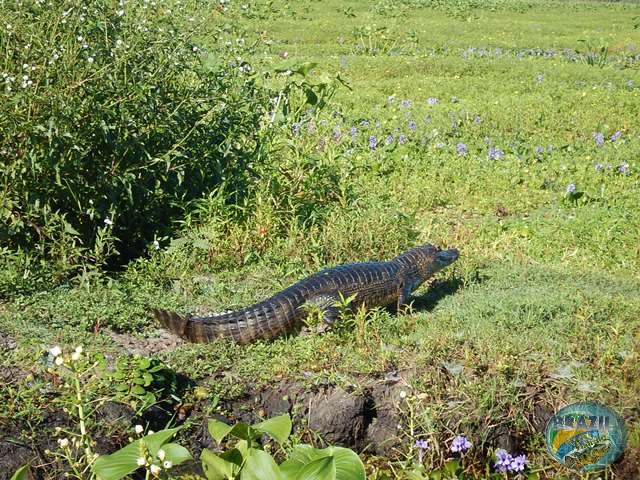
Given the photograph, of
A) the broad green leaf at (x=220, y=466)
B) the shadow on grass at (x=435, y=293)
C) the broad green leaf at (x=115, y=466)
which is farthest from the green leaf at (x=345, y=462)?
the shadow on grass at (x=435, y=293)

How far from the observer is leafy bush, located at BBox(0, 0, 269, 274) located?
5.39 meters

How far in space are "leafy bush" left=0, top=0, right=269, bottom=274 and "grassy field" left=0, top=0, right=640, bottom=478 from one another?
0.25 metres

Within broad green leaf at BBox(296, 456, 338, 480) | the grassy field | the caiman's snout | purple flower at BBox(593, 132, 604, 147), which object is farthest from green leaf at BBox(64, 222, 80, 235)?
purple flower at BBox(593, 132, 604, 147)

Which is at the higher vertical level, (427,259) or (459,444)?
(427,259)

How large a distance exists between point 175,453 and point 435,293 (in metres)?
3.66

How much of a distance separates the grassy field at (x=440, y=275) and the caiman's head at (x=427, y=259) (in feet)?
0.56

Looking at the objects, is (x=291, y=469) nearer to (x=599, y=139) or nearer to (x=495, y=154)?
(x=495, y=154)

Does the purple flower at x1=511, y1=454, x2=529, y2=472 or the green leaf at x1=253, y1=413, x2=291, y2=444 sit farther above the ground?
the green leaf at x1=253, y1=413, x2=291, y2=444

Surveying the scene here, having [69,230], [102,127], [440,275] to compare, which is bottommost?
[440,275]

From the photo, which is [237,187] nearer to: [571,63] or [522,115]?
[522,115]

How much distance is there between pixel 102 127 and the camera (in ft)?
17.9

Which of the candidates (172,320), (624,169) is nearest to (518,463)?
(172,320)

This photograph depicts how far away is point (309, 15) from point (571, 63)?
22.4 feet

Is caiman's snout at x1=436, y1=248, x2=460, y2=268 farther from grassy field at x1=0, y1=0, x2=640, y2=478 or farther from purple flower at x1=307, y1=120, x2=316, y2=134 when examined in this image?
purple flower at x1=307, y1=120, x2=316, y2=134
